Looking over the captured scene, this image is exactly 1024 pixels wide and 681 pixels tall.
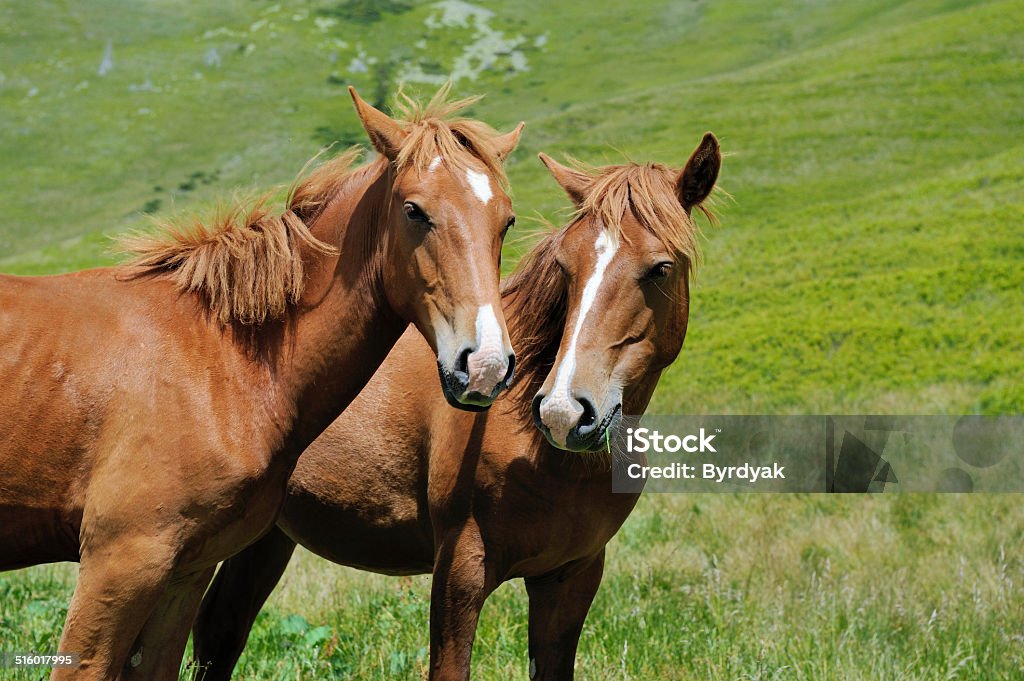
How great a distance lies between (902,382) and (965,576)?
22.0ft

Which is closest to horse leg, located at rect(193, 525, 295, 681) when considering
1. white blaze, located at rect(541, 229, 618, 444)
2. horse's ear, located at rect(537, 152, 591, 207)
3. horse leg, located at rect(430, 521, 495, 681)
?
horse leg, located at rect(430, 521, 495, 681)

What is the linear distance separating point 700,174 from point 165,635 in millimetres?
2783

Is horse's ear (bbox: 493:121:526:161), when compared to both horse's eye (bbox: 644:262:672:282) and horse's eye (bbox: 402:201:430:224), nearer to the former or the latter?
horse's eye (bbox: 402:201:430:224)

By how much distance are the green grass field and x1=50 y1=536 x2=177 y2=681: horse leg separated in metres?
1.41

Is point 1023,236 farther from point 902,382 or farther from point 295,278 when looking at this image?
point 295,278

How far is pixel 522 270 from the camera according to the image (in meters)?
4.57

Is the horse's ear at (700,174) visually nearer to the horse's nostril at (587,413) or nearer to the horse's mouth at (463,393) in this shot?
the horse's nostril at (587,413)

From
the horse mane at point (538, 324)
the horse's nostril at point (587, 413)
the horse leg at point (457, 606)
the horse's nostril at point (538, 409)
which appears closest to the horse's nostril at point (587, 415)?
the horse's nostril at point (587, 413)

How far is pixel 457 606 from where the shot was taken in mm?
3938

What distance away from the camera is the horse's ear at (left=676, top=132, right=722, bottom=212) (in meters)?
4.07

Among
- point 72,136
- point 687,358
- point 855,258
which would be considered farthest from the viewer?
point 72,136

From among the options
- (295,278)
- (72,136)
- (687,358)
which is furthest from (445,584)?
(72,136)

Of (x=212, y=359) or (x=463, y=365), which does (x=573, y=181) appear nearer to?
(x=463, y=365)

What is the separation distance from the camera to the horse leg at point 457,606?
3934 mm
